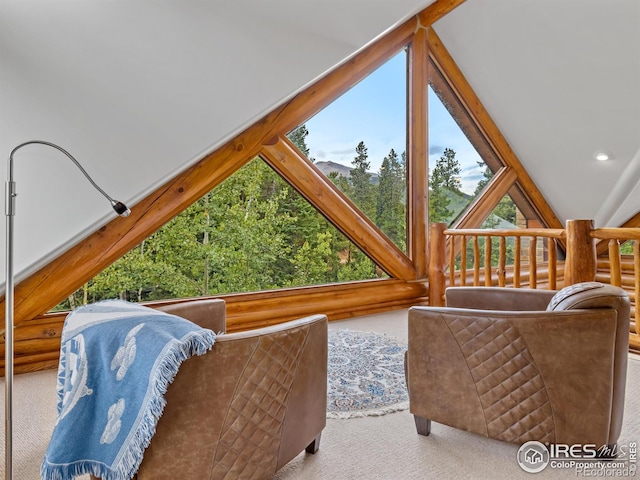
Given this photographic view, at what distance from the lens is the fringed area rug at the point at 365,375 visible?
2480 mm

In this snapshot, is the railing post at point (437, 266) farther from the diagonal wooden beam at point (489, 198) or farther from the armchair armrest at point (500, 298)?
the armchair armrest at point (500, 298)

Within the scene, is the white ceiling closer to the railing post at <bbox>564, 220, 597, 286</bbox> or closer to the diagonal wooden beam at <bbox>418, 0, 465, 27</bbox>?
the diagonal wooden beam at <bbox>418, 0, 465, 27</bbox>

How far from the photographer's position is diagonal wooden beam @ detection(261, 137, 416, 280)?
4.38 meters

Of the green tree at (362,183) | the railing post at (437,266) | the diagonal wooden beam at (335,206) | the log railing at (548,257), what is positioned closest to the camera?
the log railing at (548,257)

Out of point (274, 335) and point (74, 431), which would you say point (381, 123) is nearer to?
point (274, 335)

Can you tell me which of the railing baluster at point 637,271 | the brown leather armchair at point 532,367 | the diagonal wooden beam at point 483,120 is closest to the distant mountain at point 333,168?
the diagonal wooden beam at point 483,120

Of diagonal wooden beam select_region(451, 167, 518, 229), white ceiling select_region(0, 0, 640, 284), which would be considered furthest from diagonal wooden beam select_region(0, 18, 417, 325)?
diagonal wooden beam select_region(451, 167, 518, 229)

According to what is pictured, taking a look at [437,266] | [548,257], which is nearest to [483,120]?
[437,266]

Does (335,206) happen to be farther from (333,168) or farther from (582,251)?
(582,251)

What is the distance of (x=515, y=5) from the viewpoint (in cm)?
455

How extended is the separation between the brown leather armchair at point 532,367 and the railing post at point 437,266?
9.05ft

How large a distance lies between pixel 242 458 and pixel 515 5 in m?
4.95

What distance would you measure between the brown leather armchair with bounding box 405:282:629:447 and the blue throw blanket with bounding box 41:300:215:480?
1.05 m

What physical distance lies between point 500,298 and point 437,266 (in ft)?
7.99
